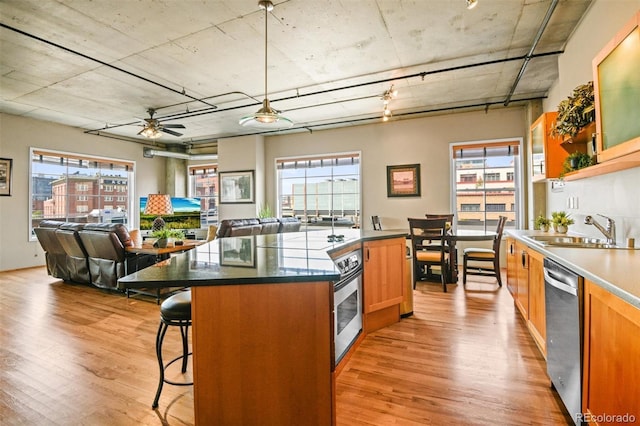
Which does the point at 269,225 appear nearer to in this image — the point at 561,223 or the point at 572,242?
the point at 561,223

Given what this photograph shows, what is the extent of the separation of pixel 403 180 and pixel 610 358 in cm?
535

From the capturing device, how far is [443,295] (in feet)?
13.2

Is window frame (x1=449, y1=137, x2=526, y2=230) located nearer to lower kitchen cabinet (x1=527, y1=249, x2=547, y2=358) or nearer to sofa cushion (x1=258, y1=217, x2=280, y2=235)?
sofa cushion (x1=258, y1=217, x2=280, y2=235)

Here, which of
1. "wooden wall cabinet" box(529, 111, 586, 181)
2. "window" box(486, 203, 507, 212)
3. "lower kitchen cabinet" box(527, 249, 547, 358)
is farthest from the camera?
"window" box(486, 203, 507, 212)

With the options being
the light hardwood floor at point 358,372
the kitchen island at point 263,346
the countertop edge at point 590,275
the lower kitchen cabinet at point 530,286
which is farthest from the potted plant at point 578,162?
the kitchen island at point 263,346

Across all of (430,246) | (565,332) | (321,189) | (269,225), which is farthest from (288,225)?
(565,332)

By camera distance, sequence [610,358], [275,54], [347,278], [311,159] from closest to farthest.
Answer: [610,358]
[347,278]
[275,54]
[311,159]

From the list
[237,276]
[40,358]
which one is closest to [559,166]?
[237,276]

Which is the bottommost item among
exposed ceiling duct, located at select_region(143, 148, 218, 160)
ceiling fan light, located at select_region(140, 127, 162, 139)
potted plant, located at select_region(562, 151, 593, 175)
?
potted plant, located at select_region(562, 151, 593, 175)

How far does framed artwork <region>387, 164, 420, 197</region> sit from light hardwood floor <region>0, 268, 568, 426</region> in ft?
10.3

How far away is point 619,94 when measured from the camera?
172 cm

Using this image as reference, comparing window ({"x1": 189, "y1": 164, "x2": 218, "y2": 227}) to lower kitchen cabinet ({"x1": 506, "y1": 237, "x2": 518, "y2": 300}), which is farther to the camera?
window ({"x1": 189, "y1": 164, "x2": 218, "y2": 227})

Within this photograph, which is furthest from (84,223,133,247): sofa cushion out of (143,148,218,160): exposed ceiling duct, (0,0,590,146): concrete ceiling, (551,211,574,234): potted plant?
(551,211,574,234): potted plant

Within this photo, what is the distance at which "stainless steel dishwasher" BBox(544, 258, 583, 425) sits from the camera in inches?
58.3
